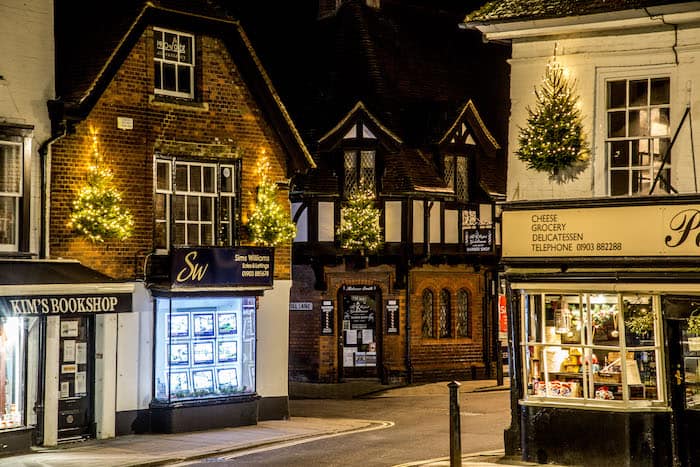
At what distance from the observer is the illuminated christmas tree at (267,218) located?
23875 millimetres

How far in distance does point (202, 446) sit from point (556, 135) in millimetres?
8504

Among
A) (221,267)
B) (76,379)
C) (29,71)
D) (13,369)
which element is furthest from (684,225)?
(29,71)

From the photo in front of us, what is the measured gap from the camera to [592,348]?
53.4 feet

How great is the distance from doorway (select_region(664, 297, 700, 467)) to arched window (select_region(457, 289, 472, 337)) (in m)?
19.4

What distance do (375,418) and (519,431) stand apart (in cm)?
781

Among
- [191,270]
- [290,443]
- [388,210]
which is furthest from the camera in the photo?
[388,210]

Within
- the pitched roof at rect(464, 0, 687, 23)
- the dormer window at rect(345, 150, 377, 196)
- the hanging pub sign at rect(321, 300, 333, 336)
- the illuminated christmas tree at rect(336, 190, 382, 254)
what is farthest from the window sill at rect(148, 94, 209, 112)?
the hanging pub sign at rect(321, 300, 333, 336)

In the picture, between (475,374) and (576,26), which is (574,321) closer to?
(576,26)

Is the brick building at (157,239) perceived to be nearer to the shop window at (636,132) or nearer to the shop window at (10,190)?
the shop window at (10,190)

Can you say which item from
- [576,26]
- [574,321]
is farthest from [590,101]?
[574,321]

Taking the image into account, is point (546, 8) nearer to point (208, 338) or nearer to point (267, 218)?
point (267, 218)

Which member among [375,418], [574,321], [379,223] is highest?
[379,223]

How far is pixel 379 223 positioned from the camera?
107ft

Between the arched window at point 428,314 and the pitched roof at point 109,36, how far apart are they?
11878mm
